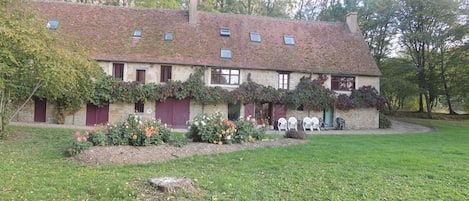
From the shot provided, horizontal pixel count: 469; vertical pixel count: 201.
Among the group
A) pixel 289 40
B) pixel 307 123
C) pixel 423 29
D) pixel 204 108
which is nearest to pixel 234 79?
pixel 204 108

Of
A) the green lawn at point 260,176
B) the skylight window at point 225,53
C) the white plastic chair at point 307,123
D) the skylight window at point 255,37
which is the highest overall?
the skylight window at point 255,37

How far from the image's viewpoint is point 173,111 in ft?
69.9

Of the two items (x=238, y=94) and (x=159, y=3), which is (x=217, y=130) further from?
Answer: (x=159, y=3)

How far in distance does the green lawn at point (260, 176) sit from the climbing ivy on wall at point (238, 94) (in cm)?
1025

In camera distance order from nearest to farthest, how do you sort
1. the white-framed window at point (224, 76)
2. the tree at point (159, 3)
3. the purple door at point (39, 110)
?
the purple door at point (39, 110)
the white-framed window at point (224, 76)
the tree at point (159, 3)

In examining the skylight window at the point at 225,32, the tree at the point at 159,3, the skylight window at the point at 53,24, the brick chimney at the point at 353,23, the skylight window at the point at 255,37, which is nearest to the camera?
the skylight window at the point at 53,24

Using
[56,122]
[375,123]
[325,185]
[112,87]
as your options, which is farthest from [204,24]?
[325,185]

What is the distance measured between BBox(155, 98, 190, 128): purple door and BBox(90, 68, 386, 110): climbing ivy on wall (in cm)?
59

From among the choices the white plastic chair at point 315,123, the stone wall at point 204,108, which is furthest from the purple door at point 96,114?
the white plastic chair at point 315,123

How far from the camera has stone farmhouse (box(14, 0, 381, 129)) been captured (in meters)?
21.0

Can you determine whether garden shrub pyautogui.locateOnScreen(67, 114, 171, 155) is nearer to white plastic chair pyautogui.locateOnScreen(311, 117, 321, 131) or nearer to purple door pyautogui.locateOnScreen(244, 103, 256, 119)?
purple door pyautogui.locateOnScreen(244, 103, 256, 119)

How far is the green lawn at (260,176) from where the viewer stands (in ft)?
18.5

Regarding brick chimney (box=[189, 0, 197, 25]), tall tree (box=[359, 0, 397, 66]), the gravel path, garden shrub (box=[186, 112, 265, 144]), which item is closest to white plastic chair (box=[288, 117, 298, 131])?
brick chimney (box=[189, 0, 197, 25])

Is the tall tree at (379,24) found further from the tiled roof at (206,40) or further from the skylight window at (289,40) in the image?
the skylight window at (289,40)
